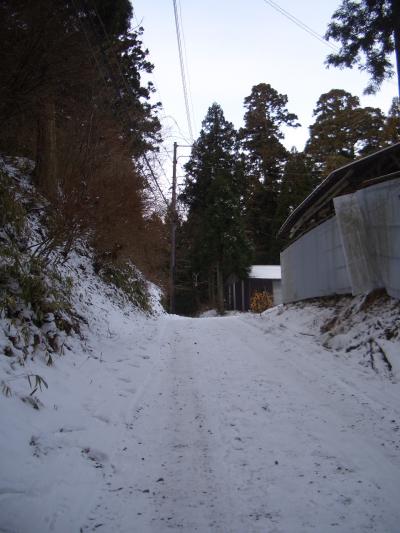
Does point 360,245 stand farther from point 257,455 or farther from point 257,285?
point 257,285

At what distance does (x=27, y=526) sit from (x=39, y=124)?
763 centimetres

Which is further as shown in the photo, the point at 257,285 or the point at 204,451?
the point at 257,285

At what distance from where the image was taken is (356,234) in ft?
25.1

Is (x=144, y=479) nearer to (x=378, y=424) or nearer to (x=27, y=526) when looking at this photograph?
(x=27, y=526)

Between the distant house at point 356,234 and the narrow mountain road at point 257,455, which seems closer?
the narrow mountain road at point 257,455

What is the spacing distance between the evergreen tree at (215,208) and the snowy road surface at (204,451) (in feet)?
72.7

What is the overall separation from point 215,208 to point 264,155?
32.9ft

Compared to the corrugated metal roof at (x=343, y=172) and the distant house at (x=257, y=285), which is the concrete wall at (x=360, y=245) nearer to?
the corrugated metal roof at (x=343, y=172)

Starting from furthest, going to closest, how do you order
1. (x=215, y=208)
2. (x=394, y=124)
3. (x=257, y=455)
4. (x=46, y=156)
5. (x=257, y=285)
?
(x=257, y=285), (x=215, y=208), (x=394, y=124), (x=46, y=156), (x=257, y=455)

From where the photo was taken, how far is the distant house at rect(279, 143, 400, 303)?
21.8ft

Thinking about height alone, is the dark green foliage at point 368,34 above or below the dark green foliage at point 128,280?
above

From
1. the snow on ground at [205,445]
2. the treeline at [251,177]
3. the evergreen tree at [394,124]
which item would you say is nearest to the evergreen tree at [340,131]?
the treeline at [251,177]

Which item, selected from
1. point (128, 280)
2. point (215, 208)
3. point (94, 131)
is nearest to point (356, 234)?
point (94, 131)

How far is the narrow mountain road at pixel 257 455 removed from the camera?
2.48 meters
